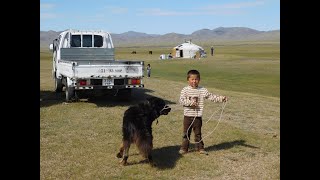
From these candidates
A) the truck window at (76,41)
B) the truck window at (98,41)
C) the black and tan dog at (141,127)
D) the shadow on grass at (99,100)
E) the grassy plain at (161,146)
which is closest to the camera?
Answer: the black and tan dog at (141,127)

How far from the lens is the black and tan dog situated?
655 centimetres

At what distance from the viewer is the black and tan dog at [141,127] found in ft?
21.5

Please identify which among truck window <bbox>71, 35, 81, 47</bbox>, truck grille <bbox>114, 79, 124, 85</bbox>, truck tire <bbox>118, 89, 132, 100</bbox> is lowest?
truck tire <bbox>118, 89, 132, 100</bbox>

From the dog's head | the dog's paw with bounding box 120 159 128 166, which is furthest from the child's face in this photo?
the dog's paw with bounding box 120 159 128 166

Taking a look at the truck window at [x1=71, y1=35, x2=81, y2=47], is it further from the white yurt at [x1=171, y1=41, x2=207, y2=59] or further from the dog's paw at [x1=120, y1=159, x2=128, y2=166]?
the white yurt at [x1=171, y1=41, x2=207, y2=59]

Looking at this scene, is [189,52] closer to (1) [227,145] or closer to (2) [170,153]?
(1) [227,145]

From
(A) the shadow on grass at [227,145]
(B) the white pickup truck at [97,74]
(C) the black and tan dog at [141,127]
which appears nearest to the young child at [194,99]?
(C) the black and tan dog at [141,127]

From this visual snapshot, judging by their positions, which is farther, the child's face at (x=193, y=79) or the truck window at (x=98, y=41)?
the truck window at (x=98, y=41)

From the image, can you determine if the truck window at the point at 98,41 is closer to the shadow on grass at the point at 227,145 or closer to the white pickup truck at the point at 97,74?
the white pickup truck at the point at 97,74

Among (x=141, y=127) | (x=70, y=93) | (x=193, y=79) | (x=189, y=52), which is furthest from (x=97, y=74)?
(x=189, y=52)

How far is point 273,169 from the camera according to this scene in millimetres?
6938

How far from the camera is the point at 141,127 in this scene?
21.5ft

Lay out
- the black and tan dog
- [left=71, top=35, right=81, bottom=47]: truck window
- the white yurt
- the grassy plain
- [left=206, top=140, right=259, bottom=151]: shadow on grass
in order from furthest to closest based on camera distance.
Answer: the white yurt → [left=71, top=35, right=81, bottom=47]: truck window → [left=206, top=140, right=259, bottom=151]: shadow on grass → the grassy plain → the black and tan dog
